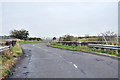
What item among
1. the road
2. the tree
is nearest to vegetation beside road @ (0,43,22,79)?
the road

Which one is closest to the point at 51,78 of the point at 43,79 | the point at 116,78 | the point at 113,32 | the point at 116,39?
the point at 43,79

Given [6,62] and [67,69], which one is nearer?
[67,69]

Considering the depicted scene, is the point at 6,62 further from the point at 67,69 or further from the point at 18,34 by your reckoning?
the point at 18,34

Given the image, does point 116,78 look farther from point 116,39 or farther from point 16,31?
point 16,31

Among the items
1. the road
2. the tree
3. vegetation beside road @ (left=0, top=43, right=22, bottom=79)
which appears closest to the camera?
the road

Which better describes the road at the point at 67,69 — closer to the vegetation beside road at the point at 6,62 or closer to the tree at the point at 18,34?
the vegetation beside road at the point at 6,62

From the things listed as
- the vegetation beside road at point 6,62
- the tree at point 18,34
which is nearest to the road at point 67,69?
the vegetation beside road at point 6,62

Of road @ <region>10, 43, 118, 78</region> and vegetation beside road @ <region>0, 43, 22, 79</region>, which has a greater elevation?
vegetation beside road @ <region>0, 43, 22, 79</region>

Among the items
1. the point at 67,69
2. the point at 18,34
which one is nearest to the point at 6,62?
the point at 67,69

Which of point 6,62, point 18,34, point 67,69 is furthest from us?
point 18,34

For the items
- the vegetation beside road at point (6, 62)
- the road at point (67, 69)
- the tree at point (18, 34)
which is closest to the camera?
the road at point (67, 69)

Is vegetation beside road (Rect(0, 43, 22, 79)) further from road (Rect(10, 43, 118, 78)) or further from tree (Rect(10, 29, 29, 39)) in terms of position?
tree (Rect(10, 29, 29, 39))

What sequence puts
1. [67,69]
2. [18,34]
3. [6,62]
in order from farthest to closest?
[18,34], [6,62], [67,69]

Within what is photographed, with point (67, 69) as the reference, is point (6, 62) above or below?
above
